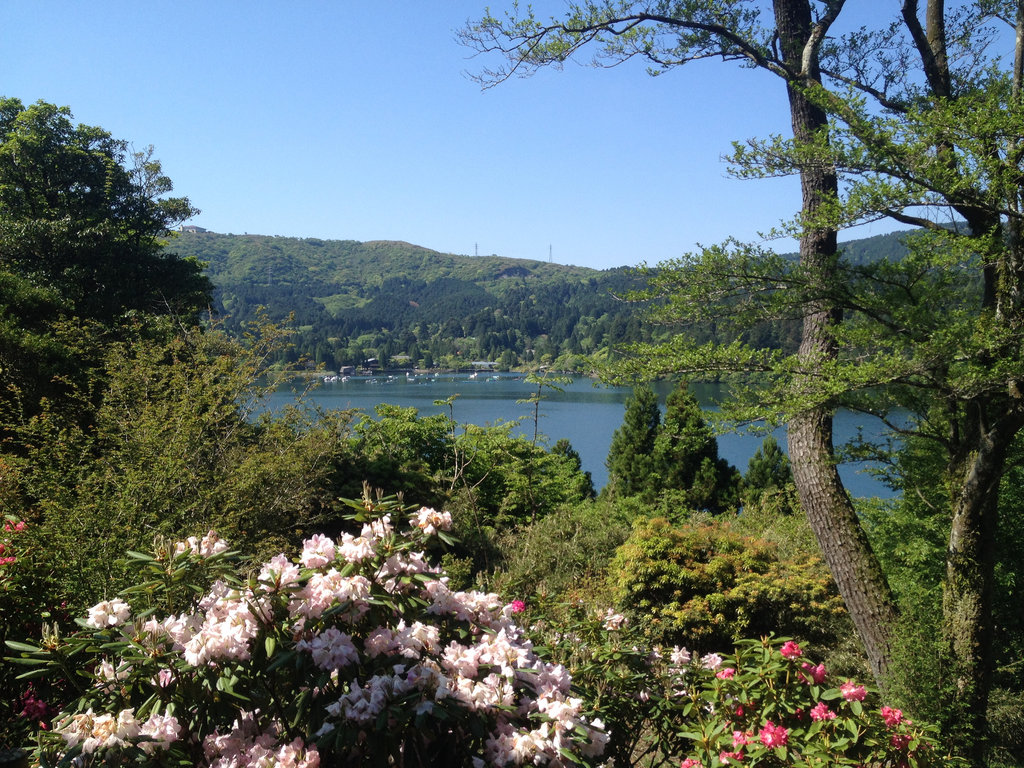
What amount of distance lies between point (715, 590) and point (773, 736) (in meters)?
4.06

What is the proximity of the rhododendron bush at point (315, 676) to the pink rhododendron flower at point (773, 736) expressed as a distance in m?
0.52

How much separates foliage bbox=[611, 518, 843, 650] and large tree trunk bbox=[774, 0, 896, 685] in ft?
3.45

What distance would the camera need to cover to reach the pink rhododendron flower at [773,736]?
1.75 metres

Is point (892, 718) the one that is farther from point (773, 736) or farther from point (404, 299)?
point (404, 299)

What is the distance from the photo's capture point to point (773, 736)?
1.76m

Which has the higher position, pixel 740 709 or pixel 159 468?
pixel 159 468

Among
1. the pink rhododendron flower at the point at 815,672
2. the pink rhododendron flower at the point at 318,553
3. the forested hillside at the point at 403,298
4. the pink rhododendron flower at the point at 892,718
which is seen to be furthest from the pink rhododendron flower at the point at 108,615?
the forested hillside at the point at 403,298

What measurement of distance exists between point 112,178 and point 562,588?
44.2 feet

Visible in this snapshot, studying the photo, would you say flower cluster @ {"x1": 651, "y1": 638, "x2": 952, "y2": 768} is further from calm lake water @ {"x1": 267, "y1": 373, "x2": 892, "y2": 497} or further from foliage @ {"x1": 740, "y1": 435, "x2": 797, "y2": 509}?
foliage @ {"x1": 740, "y1": 435, "x2": 797, "y2": 509}

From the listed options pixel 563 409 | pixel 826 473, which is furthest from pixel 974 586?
pixel 563 409

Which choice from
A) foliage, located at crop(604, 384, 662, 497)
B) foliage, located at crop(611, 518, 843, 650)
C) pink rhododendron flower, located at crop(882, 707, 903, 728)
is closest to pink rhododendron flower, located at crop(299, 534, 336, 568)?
pink rhododendron flower, located at crop(882, 707, 903, 728)

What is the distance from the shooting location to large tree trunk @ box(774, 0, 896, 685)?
4.23 meters

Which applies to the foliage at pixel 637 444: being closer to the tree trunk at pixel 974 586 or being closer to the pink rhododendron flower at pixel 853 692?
the tree trunk at pixel 974 586

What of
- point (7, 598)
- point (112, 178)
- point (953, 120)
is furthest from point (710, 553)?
point (112, 178)
